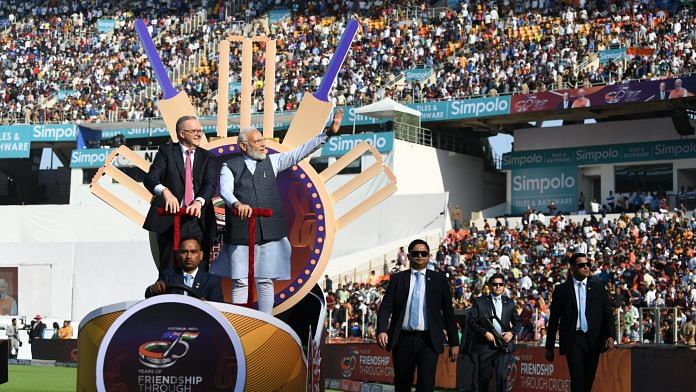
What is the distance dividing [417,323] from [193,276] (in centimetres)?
262

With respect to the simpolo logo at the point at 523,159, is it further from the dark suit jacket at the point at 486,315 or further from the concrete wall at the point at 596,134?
the dark suit jacket at the point at 486,315

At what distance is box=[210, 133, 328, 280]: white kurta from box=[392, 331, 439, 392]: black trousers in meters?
1.12

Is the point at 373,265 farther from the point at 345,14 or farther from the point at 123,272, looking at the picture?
the point at 345,14

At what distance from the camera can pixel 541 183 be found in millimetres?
42906

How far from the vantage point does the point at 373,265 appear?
3653cm

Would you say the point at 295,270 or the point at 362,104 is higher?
the point at 362,104

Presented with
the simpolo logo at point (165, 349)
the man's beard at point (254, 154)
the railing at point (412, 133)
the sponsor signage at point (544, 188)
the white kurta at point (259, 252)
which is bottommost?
the simpolo logo at point (165, 349)

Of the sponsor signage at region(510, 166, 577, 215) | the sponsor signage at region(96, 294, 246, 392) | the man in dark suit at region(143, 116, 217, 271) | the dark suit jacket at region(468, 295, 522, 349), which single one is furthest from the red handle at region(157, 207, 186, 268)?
the sponsor signage at region(510, 166, 577, 215)

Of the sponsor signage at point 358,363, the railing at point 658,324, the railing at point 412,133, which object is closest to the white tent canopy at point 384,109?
the railing at point 412,133

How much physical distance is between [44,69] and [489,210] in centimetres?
2083

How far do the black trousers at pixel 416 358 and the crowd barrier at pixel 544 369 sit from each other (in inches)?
39.8

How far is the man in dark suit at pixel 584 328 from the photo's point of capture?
451 inches

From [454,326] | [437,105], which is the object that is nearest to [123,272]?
[437,105]

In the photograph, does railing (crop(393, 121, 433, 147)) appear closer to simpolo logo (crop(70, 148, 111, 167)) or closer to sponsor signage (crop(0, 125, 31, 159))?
simpolo logo (crop(70, 148, 111, 167))
